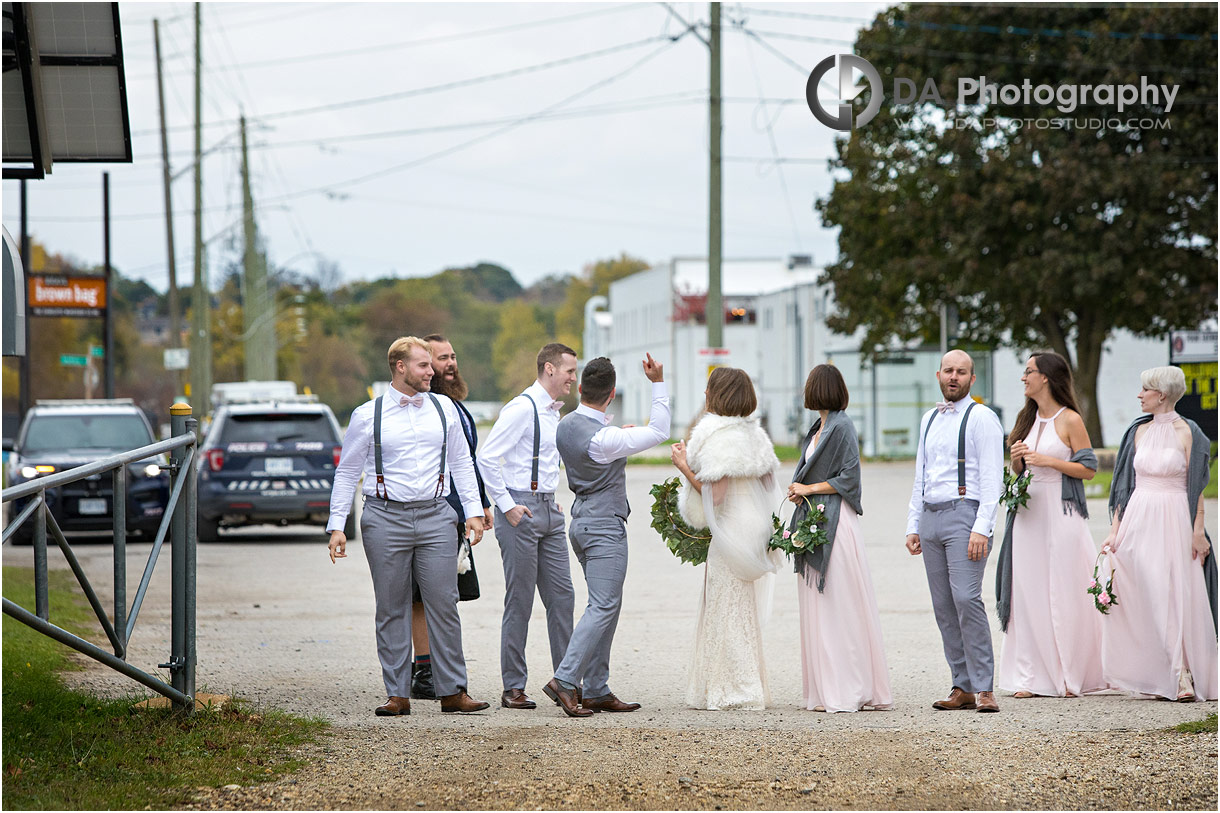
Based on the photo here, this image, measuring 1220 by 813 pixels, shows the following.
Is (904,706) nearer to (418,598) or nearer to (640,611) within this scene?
(418,598)

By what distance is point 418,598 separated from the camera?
779 centimetres

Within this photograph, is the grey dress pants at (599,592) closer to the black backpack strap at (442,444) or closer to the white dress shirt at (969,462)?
the black backpack strap at (442,444)

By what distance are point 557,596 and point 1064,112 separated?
2587cm

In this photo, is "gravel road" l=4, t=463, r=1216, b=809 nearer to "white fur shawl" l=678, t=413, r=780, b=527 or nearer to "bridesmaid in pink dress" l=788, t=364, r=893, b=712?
"bridesmaid in pink dress" l=788, t=364, r=893, b=712

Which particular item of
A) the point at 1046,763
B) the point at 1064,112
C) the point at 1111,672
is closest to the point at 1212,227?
the point at 1064,112

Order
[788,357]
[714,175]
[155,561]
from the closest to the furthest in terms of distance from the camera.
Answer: [155,561] → [714,175] → [788,357]

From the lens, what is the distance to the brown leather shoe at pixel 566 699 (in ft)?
23.3

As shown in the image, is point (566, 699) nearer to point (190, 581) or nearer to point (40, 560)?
point (190, 581)

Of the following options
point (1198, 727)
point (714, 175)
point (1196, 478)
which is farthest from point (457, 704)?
point (714, 175)

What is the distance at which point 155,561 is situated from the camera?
6172 millimetres

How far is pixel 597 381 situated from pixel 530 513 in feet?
2.54

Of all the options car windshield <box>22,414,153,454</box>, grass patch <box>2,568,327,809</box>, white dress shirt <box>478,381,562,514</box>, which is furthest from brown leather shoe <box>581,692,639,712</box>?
car windshield <box>22,414,153,454</box>

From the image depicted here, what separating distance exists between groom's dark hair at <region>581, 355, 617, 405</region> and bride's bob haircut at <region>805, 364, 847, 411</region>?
1.06 meters

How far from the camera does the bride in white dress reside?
7391mm
